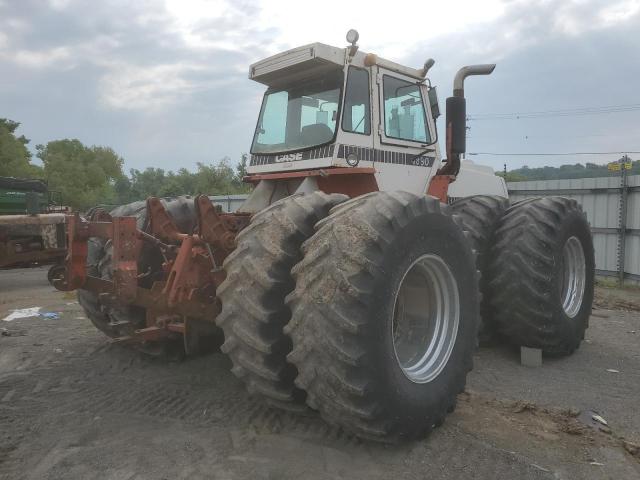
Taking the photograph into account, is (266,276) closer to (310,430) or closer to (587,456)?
(310,430)

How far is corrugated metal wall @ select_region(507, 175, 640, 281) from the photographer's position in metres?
11.1

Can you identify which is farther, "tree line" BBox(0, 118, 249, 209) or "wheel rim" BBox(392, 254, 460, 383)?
"tree line" BBox(0, 118, 249, 209)

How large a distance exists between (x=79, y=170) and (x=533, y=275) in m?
42.1

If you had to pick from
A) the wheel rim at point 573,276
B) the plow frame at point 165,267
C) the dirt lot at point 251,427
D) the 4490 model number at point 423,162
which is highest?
the 4490 model number at point 423,162

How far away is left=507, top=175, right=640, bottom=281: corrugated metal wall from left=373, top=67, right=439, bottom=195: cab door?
7556 millimetres

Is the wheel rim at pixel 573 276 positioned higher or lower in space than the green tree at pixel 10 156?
lower

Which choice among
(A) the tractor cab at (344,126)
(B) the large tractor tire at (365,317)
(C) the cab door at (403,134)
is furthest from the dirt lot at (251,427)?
(C) the cab door at (403,134)

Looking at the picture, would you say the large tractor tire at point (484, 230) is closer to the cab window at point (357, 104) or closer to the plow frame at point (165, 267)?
the cab window at point (357, 104)

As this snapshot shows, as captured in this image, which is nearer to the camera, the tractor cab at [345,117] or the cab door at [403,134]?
the tractor cab at [345,117]

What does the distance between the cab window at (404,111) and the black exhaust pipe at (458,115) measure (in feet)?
1.11

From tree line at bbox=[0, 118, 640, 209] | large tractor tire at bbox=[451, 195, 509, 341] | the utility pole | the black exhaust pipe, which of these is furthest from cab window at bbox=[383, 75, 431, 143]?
tree line at bbox=[0, 118, 640, 209]

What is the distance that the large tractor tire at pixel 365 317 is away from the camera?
2742mm

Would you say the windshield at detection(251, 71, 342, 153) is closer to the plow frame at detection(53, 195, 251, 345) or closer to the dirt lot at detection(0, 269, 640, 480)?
the plow frame at detection(53, 195, 251, 345)

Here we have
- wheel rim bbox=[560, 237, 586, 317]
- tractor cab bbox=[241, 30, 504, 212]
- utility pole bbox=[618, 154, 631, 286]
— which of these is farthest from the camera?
utility pole bbox=[618, 154, 631, 286]
